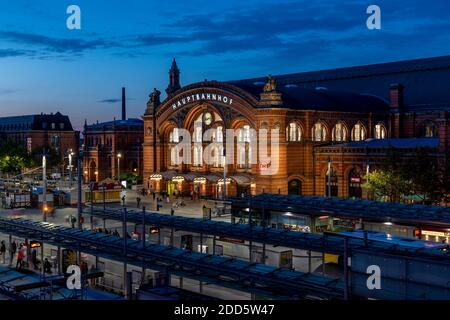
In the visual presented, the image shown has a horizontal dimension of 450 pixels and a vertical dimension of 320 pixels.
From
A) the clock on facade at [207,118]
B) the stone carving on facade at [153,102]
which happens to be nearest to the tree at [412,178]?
the clock on facade at [207,118]

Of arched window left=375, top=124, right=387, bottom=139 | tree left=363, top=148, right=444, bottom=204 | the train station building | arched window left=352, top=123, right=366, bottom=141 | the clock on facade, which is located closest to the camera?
tree left=363, top=148, right=444, bottom=204

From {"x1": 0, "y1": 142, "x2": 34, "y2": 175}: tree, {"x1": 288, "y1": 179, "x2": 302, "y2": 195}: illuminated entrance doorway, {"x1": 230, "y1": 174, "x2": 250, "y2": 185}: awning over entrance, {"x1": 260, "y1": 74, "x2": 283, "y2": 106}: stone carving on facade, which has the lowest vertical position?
{"x1": 288, "y1": 179, "x2": 302, "y2": 195}: illuminated entrance doorway

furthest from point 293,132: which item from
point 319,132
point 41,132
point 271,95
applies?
point 41,132

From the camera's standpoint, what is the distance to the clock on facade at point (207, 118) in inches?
3319

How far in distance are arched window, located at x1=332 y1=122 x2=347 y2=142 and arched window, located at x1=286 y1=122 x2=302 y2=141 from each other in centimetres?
645

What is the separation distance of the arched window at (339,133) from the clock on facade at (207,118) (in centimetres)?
1661

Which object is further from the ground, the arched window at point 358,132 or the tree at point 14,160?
the arched window at point 358,132

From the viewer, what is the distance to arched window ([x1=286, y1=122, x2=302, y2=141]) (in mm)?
76625

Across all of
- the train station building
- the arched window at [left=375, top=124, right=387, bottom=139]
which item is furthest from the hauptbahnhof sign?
the arched window at [left=375, top=124, right=387, bottom=139]

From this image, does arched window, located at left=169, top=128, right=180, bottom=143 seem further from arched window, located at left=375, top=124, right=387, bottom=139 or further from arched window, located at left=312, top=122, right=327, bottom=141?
arched window, located at left=375, top=124, right=387, bottom=139

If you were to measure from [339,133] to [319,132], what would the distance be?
4242mm

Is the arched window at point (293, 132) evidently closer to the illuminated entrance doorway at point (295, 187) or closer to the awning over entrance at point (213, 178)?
the illuminated entrance doorway at point (295, 187)

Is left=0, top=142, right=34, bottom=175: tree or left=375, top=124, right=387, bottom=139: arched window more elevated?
left=375, top=124, right=387, bottom=139: arched window
